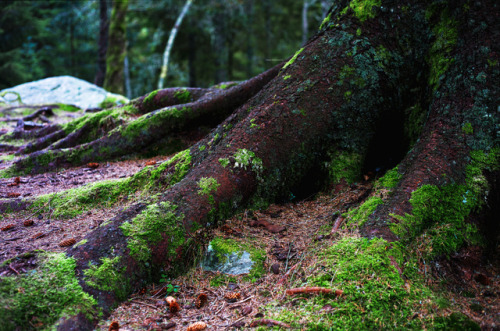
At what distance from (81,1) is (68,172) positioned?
26530mm

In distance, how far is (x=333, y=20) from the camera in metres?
4.16

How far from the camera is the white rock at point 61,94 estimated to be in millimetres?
13039

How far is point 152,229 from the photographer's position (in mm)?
3080

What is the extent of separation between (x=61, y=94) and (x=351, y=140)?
13437 mm

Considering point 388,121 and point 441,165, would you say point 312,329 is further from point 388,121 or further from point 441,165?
point 388,121

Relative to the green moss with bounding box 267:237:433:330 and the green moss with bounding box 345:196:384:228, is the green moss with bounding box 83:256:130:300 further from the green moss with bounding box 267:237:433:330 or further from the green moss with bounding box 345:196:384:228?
the green moss with bounding box 345:196:384:228

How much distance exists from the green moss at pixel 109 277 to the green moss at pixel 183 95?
14.6 ft

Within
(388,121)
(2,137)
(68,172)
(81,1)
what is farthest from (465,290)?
(81,1)

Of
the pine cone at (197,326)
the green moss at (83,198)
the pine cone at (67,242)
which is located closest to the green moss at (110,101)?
the green moss at (83,198)

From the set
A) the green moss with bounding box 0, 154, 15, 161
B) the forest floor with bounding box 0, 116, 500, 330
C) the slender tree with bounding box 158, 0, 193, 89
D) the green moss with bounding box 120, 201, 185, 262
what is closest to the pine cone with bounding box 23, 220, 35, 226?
the forest floor with bounding box 0, 116, 500, 330

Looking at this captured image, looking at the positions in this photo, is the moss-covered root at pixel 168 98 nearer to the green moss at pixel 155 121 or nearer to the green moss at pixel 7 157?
the green moss at pixel 155 121

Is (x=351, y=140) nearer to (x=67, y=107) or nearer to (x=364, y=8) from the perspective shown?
(x=364, y=8)

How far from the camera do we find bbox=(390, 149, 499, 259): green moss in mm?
2727

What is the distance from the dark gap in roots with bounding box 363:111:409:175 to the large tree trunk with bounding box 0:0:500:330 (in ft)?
0.05
